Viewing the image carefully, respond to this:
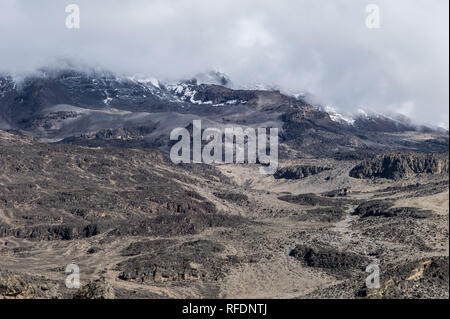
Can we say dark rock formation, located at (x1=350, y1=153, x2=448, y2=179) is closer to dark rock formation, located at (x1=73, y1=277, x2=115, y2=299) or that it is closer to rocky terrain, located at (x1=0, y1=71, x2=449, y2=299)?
rocky terrain, located at (x1=0, y1=71, x2=449, y2=299)

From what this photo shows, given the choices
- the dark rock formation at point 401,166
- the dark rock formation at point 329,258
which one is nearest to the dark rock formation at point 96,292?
the dark rock formation at point 329,258

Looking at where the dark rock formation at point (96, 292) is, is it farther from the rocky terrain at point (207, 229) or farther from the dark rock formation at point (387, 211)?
the dark rock formation at point (387, 211)

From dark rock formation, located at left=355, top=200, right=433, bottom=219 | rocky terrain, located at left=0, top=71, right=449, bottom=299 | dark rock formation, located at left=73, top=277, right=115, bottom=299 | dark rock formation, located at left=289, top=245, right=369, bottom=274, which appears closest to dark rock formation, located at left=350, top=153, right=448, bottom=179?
Answer: rocky terrain, located at left=0, top=71, right=449, bottom=299

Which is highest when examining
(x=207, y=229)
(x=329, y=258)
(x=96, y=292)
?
(x=96, y=292)

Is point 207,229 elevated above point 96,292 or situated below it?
below

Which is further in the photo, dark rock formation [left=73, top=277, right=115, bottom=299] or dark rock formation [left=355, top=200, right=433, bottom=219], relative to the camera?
dark rock formation [left=355, top=200, right=433, bottom=219]

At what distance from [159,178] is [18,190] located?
40503mm

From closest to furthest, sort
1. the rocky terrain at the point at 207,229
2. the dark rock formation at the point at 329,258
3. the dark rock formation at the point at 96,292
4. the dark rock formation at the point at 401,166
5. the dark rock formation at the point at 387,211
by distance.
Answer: the dark rock formation at the point at 96,292, the rocky terrain at the point at 207,229, the dark rock formation at the point at 329,258, the dark rock formation at the point at 387,211, the dark rock formation at the point at 401,166

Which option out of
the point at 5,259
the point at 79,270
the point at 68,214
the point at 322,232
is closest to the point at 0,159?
the point at 68,214

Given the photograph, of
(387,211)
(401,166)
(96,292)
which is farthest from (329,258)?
(401,166)

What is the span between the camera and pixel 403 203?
11800cm

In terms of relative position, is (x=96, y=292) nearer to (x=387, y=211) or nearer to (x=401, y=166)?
(x=387, y=211)

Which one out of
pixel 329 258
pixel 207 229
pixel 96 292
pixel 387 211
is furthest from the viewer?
pixel 207 229
